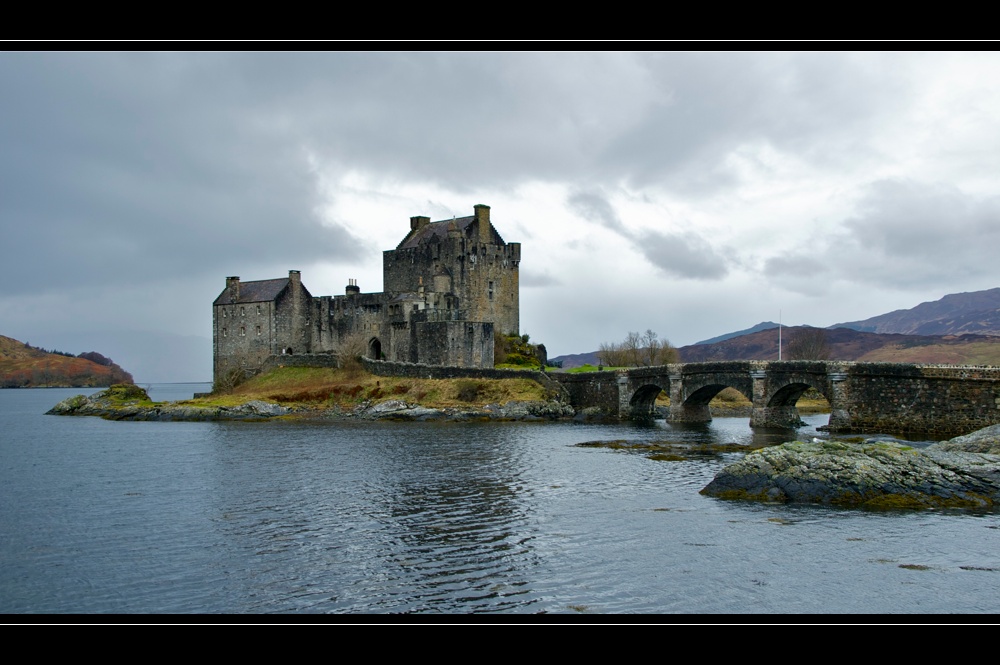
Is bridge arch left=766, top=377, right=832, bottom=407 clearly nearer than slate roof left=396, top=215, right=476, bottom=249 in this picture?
Yes

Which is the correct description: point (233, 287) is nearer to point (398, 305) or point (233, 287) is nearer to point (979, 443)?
point (398, 305)

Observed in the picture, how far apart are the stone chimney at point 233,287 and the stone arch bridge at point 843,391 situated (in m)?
32.9

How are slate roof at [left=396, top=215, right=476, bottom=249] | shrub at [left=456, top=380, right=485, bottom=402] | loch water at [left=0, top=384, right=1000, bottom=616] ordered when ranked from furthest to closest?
1. slate roof at [left=396, top=215, right=476, bottom=249]
2. shrub at [left=456, top=380, right=485, bottom=402]
3. loch water at [left=0, top=384, right=1000, bottom=616]

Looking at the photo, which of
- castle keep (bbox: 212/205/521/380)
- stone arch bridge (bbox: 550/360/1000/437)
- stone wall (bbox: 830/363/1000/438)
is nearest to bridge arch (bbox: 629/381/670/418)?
stone arch bridge (bbox: 550/360/1000/437)

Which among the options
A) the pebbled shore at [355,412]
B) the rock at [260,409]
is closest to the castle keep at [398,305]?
the pebbled shore at [355,412]

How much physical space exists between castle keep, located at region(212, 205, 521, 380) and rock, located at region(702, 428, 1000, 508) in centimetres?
4015

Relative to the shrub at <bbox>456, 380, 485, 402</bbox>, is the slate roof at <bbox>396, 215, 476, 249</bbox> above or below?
above

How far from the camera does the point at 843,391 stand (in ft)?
142

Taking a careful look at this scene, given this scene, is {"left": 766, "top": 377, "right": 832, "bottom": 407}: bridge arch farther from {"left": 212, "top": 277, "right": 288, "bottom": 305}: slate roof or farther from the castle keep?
{"left": 212, "top": 277, "right": 288, "bottom": 305}: slate roof

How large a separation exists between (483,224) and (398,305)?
402 inches

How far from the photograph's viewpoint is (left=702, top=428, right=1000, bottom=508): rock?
76.2 ft

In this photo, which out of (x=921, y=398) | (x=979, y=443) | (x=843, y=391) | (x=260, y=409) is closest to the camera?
(x=979, y=443)

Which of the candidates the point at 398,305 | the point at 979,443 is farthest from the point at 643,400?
the point at 979,443
